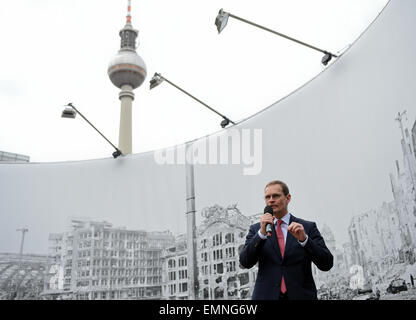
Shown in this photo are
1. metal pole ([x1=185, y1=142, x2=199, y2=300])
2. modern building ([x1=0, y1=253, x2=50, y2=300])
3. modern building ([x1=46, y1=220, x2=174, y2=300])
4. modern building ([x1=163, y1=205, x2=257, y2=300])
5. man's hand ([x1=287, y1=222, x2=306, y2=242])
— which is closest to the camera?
man's hand ([x1=287, y1=222, x2=306, y2=242])

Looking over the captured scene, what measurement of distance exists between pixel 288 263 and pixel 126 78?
44762 mm

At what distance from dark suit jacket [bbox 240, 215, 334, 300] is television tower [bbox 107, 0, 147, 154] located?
42.5 meters

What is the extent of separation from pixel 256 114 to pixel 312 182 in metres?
1.86

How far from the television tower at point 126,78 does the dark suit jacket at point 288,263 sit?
42497 mm

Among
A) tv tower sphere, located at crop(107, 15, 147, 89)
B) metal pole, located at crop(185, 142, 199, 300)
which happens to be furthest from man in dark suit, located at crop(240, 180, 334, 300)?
tv tower sphere, located at crop(107, 15, 147, 89)

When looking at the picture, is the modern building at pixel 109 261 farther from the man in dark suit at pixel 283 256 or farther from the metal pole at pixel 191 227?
the man in dark suit at pixel 283 256

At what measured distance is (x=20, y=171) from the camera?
33.1 feet

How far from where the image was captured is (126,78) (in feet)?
145

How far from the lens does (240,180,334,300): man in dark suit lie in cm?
173

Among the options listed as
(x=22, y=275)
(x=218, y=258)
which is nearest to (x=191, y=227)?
(x=218, y=258)

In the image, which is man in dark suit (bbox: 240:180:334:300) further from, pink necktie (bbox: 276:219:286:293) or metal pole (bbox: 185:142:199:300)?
metal pole (bbox: 185:142:199:300)

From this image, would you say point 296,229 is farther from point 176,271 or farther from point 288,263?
point 176,271
